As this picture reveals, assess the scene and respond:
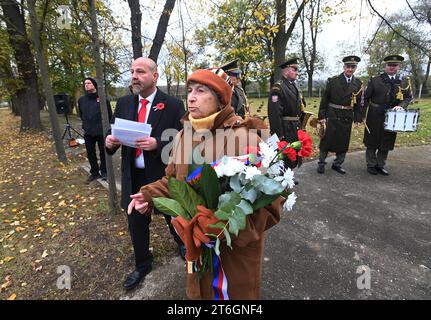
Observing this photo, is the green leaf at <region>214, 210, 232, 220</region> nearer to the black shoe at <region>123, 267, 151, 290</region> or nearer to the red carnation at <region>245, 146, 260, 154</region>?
the red carnation at <region>245, 146, 260, 154</region>

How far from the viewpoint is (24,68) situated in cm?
1148

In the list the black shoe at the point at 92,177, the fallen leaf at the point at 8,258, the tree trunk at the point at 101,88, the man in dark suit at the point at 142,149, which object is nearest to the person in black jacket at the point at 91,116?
the black shoe at the point at 92,177

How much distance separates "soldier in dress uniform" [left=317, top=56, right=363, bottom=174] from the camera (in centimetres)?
535

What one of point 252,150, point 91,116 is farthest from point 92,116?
point 252,150

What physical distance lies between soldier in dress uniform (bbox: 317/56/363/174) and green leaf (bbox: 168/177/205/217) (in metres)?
4.76

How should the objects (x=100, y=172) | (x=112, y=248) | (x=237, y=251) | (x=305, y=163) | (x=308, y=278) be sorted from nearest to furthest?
(x=237, y=251)
(x=308, y=278)
(x=112, y=248)
(x=100, y=172)
(x=305, y=163)

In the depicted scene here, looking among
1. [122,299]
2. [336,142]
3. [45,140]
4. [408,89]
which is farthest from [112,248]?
[45,140]

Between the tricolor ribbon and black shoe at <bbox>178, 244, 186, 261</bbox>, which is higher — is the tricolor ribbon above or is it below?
above

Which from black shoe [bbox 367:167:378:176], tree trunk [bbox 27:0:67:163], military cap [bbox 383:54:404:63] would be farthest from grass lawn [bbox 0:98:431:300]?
military cap [bbox 383:54:404:63]

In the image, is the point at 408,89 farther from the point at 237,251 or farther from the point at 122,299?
the point at 122,299

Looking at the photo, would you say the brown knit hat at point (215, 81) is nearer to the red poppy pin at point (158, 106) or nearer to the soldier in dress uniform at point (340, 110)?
the red poppy pin at point (158, 106)

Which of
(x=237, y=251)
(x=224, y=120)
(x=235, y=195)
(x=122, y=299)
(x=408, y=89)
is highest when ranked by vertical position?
(x=408, y=89)

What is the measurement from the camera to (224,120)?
1.72 meters
